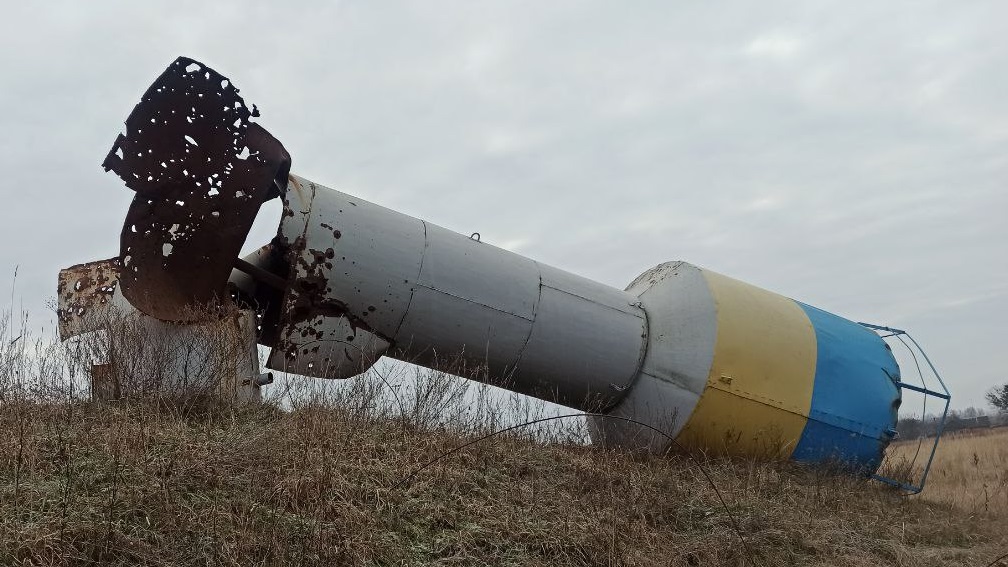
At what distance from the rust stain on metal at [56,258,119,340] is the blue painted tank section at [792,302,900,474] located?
6.16m

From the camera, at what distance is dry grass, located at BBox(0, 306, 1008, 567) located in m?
3.90

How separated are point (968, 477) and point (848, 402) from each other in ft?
12.9

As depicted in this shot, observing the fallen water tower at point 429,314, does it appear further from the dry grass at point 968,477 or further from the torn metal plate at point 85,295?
the dry grass at point 968,477

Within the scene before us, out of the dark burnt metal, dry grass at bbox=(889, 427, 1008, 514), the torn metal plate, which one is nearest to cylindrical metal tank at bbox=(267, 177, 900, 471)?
the dark burnt metal

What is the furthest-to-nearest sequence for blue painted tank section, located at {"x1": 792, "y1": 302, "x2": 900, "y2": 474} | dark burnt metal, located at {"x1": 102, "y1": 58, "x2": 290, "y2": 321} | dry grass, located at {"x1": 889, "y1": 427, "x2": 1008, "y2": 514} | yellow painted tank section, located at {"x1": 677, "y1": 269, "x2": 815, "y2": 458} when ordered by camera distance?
dry grass, located at {"x1": 889, "y1": 427, "x2": 1008, "y2": 514}
blue painted tank section, located at {"x1": 792, "y1": 302, "x2": 900, "y2": 474}
yellow painted tank section, located at {"x1": 677, "y1": 269, "x2": 815, "y2": 458}
dark burnt metal, located at {"x1": 102, "y1": 58, "x2": 290, "y2": 321}

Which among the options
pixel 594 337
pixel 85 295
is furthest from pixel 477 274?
pixel 85 295

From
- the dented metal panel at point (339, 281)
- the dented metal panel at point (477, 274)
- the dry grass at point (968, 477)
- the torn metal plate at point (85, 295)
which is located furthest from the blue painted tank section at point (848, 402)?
the torn metal plate at point (85, 295)

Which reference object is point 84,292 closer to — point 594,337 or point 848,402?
point 594,337

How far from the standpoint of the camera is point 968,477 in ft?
33.9

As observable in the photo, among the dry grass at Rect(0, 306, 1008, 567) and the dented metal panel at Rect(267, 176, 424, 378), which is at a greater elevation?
the dented metal panel at Rect(267, 176, 424, 378)

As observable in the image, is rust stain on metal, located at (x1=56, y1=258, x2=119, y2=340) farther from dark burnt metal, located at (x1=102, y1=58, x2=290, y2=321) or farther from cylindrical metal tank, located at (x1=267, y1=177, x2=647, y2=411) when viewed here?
cylindrical metal tank, located at (x1=267, y1=177, x2=647, y2=411)

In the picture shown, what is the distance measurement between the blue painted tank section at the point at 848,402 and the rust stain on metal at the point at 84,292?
6.16 m

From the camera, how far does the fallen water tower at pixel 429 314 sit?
18.8ft

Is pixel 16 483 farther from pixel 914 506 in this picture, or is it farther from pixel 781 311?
pixel 914 506
